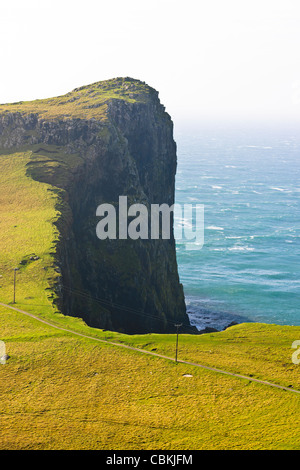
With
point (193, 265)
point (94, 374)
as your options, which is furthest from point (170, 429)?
point (193, 265)

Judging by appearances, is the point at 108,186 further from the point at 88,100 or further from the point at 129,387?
the point at 129,387

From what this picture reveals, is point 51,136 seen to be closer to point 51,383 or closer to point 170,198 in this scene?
point 170,198

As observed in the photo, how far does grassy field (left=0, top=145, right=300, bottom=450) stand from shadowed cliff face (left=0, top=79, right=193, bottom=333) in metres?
15.2

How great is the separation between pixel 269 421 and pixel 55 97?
15137 centimetres

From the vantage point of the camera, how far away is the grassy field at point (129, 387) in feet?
189

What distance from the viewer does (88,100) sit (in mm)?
170125

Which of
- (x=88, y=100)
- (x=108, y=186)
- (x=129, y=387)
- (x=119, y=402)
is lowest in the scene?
(x=119, y=402)

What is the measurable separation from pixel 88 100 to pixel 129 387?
402 ft

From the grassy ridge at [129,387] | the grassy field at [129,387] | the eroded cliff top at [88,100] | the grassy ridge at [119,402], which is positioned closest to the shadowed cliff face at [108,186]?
the eroded cliff top at [88,100]

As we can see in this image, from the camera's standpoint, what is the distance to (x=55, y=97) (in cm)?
18462

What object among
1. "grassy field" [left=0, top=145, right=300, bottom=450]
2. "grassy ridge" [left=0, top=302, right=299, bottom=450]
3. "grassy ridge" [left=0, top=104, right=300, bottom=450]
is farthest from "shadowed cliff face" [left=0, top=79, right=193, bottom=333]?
"grassy ridge" [left=0, top=302, right=299, bottom=450]

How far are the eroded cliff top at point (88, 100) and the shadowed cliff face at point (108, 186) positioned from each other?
527 millimetres

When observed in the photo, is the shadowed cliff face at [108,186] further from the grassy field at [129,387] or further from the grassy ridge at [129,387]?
the grassy field at [129,387]

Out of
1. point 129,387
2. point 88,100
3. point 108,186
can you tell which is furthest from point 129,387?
point 88,100
